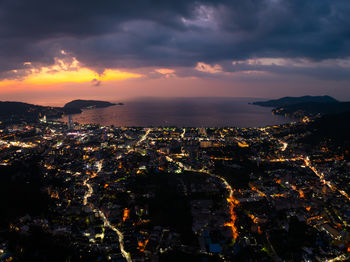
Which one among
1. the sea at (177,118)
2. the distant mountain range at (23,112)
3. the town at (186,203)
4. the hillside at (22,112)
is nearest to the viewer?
the town at (186,203)

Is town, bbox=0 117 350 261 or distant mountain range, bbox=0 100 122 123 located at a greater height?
distant mountain range, bbox=0 100 122 123

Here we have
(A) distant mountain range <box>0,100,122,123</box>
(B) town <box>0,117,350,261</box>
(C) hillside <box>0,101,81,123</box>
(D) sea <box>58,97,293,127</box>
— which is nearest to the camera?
(B) town <box>0,117,350,261</box>

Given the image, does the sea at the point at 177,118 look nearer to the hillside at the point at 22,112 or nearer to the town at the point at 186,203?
the hillside at the point at 22,112

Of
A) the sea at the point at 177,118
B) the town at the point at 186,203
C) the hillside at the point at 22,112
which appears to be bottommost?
the town at the point at 186,203

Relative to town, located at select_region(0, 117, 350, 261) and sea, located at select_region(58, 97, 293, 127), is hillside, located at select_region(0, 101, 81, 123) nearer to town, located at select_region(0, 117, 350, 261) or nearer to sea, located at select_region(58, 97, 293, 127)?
sea, located at select_region(58, 97, 293, 127)

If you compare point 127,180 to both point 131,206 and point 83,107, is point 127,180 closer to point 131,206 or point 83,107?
point 131,206

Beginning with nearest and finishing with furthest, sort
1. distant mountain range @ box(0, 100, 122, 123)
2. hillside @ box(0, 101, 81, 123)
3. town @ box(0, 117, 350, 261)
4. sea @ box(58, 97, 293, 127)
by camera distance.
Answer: town @ box(0, 117, 350, 261) < sea @ box(58, 97, 293, 127) < hillside @ box(0, 101, 81, 123) < distant mountain range @ box(0, 100, 122, 123)

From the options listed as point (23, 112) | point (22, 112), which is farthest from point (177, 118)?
point (22, 112)

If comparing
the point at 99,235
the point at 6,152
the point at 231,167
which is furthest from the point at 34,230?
the point at 6,152

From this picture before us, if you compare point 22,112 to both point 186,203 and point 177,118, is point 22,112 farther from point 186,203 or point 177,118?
point 186,203

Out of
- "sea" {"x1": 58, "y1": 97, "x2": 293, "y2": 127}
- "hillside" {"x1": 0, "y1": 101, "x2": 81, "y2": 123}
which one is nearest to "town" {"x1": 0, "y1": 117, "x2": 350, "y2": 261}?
"sea" {"x1": 58, "y1": 97, "x2": 293, "y2": 127}

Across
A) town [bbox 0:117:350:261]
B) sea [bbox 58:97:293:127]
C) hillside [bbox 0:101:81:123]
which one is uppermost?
→ hillside [bbox 0:101:81:123]

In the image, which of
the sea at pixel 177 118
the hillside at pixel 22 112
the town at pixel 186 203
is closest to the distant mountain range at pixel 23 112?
the hillside at pixel 22 112
